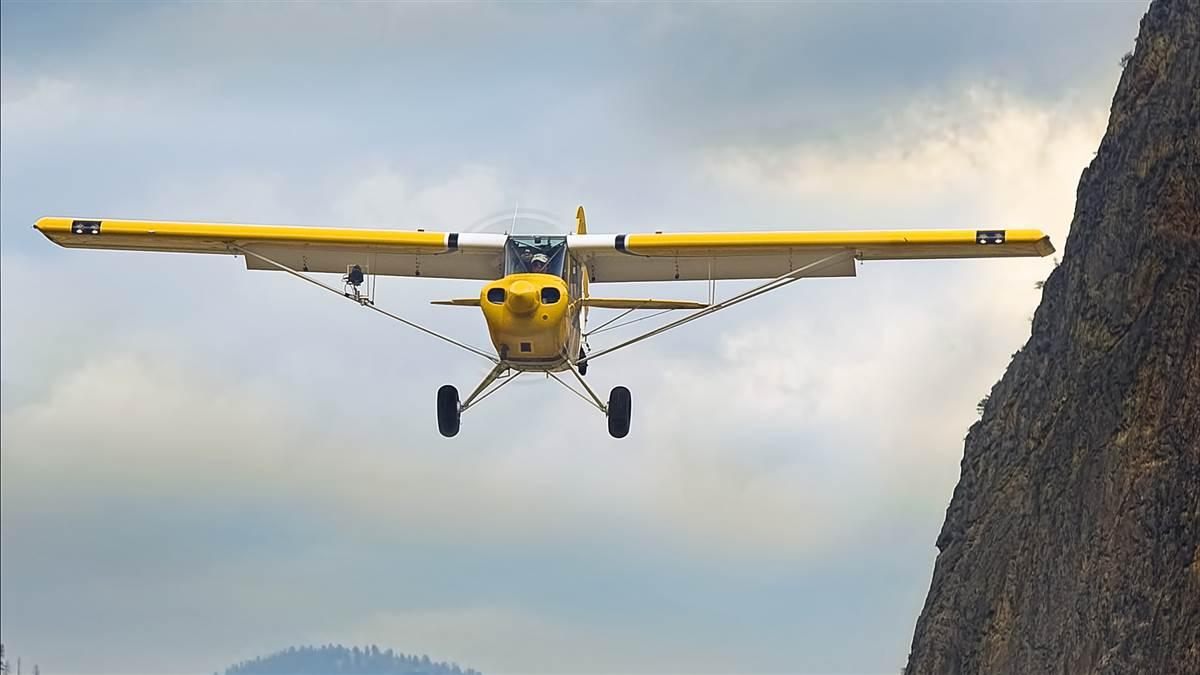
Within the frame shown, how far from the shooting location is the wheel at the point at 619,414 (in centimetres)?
3544

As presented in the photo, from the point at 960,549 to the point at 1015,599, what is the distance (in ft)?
15.4

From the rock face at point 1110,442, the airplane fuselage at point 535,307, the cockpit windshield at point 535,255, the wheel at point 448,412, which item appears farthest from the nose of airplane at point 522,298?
the rock face at point 1110,442

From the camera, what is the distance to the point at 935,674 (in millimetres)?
58625

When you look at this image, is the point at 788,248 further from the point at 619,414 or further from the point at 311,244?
the point at 311,244

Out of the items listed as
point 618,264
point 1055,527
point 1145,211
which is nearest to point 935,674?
point 1055,527

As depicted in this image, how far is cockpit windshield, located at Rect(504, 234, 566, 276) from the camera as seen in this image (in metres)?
33.2

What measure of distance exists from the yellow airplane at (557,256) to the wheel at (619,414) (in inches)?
0.6

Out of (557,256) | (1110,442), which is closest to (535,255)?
(557,256)

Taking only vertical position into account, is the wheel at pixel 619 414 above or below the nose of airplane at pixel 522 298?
below

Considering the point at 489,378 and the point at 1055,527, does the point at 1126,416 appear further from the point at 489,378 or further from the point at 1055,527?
the point at 489,378

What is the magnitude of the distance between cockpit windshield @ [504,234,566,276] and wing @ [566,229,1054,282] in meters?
0.75

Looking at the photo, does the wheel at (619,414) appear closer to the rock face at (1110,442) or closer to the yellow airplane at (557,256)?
the yellow airplane at (557,256)

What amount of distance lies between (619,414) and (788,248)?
3.86 m

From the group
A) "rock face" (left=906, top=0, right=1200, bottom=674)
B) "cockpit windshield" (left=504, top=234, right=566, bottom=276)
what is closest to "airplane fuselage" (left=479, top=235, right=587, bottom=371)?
"cockpit windshield" (left=504, top=234, right=566, bottom=276)
